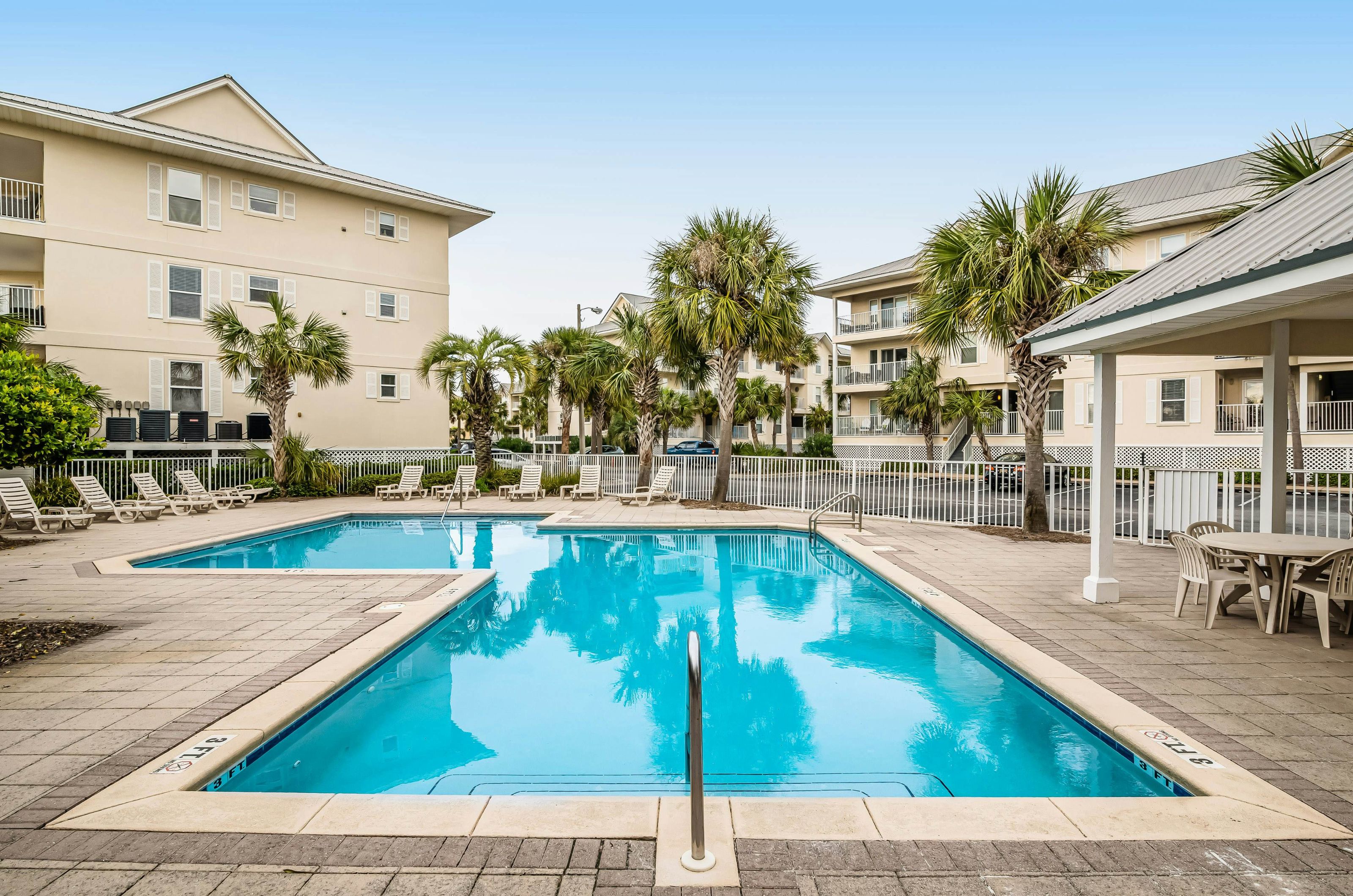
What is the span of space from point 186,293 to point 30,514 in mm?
10126

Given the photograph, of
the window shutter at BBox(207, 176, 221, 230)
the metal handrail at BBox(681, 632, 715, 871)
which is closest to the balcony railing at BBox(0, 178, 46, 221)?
the window shutter at BBox(207, 176, 221, 230)

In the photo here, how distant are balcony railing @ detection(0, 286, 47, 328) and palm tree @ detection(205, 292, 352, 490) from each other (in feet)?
13.5

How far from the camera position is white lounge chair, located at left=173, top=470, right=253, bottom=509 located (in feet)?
58.1

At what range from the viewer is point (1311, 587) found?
19.6 ft

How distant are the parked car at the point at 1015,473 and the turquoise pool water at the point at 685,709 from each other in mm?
5445

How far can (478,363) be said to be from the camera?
2125cm

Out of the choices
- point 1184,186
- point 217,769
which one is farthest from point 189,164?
point 1184,186

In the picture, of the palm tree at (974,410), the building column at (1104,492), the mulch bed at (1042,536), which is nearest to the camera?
the building column at (1104,492)

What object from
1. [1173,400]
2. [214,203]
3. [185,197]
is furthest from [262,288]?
[1173,400]

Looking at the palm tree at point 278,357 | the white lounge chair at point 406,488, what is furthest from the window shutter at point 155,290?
the white lounge chair at point 406,488

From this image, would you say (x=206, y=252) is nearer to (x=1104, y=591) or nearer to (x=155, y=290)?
(x=155, y=290)

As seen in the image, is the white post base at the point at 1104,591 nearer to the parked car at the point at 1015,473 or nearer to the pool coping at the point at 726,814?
the pool coping at the point at 726,814

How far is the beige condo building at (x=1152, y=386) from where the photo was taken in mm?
23703

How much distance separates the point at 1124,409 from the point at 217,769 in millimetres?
30743
